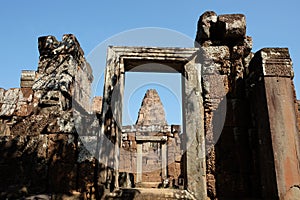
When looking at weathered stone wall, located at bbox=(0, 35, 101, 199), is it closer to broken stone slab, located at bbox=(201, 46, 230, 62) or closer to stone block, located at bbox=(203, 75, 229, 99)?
stone block, located at bbox=(203, 75, 229, 99)

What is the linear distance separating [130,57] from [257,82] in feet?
7.38

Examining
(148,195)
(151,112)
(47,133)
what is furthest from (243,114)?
(151,112)

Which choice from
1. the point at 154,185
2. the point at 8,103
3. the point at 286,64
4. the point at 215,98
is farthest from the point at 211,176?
the point at 154,185

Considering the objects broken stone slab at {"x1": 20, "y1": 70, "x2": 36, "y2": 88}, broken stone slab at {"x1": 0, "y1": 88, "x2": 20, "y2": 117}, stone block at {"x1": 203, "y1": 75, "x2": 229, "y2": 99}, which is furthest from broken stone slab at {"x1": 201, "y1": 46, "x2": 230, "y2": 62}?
broken stone slab at {"x1": 0, "y1": 88, "x2": 20, "y2": 117}

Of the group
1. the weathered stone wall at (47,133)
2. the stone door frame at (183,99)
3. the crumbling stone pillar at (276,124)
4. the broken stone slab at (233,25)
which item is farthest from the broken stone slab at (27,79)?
the crumbling stone pillar at (276,124)

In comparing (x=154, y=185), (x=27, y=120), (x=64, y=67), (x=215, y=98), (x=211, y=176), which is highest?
(x=64, y=67)

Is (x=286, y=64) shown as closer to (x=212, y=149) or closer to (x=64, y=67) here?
(x=212, y=149)

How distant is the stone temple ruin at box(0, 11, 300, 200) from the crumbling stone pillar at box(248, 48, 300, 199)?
1 cm

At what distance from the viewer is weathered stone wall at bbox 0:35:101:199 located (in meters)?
3.76

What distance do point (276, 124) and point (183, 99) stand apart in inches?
66.9

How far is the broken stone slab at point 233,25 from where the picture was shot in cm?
421

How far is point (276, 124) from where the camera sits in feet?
10.6

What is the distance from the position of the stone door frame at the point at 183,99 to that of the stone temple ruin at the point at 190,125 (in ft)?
0.05

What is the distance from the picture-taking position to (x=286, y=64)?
354cm
